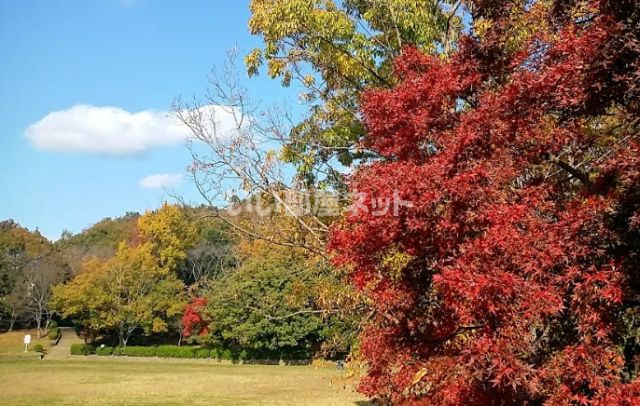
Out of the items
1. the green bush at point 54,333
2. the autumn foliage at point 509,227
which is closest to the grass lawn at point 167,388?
the autumn foliage at point 509,227

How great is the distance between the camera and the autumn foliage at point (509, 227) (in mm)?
3131

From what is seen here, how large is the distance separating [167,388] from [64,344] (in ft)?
110

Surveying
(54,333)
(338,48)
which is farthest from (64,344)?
(338,48)

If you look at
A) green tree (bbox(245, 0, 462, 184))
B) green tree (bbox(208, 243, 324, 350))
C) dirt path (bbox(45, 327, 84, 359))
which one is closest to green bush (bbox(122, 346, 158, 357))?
dirt path (bbox(45, 327, 84, 359))

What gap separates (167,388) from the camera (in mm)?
20766

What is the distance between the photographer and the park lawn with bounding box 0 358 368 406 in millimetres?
16906

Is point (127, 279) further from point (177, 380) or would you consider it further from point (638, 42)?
point (638, 42)

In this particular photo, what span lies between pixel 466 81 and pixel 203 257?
5208cm

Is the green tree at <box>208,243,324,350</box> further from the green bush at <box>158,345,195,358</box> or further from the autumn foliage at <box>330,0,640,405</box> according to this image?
the autumn foliage at <box>330,0,640,405</box>

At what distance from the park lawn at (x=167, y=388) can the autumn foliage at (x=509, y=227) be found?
29.4ft

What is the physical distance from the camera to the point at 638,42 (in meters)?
3.14

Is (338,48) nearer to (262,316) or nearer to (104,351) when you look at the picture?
(262,316)

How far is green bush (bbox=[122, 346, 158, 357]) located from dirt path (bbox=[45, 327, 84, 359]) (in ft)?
15.4

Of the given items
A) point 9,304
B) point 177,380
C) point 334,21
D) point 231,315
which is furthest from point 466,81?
point 9,304
